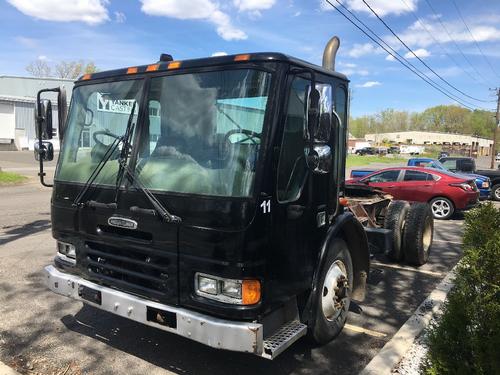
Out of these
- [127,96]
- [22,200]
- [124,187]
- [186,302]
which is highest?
[127,96]

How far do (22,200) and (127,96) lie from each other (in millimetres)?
11751

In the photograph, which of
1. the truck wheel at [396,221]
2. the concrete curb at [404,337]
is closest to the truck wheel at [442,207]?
the truck wheel at [396,221]

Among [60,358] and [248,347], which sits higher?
[248,347]

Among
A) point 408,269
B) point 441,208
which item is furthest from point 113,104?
point 441,208

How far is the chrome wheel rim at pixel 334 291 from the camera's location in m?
4.07

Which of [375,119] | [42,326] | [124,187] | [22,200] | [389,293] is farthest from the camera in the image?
[375,119]

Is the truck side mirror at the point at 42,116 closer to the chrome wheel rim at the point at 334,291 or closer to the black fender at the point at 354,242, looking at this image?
the black fender at the point at 354,242

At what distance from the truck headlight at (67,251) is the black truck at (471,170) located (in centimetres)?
1815

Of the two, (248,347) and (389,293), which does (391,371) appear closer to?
(248,347)

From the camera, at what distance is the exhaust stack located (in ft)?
22.2

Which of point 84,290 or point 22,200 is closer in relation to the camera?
point 84,290

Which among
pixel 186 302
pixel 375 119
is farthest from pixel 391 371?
pixel 375 119

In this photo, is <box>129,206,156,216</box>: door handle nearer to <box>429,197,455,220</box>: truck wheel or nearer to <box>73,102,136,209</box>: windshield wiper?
<box>73,102,136,209</box>: windshield wiper

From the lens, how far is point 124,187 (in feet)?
11.6
